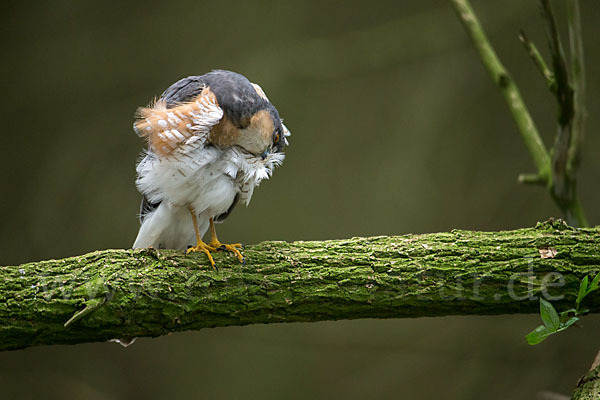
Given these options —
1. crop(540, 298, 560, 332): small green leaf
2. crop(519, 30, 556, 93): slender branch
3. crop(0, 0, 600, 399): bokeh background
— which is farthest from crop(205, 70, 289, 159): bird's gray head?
crop(0, 0, 600, 399): bokeh background

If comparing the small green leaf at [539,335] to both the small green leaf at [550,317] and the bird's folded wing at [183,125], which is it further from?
the bird's folded wing at [183,125]

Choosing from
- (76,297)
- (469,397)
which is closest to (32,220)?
(76,297)

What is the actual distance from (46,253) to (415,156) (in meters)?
2.68

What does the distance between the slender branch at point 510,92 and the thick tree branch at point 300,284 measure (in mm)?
530

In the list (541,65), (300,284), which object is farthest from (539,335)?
(541,65)

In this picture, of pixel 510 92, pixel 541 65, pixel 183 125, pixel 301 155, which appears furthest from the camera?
pixel 301 155

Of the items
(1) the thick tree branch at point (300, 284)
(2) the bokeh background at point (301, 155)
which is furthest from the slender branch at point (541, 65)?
(2) the bokeh background at point (301, 155)

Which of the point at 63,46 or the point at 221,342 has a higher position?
the point at 63,46

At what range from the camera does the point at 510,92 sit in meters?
2.32

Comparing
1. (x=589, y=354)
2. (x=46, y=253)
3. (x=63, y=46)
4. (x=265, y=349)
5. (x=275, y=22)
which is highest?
(x=63, y=46)

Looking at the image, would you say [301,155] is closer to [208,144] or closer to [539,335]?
[208,144]

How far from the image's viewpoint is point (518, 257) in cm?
176

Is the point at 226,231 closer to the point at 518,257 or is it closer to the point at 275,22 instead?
the point at 275,22

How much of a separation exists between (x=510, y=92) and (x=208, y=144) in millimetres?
1278
